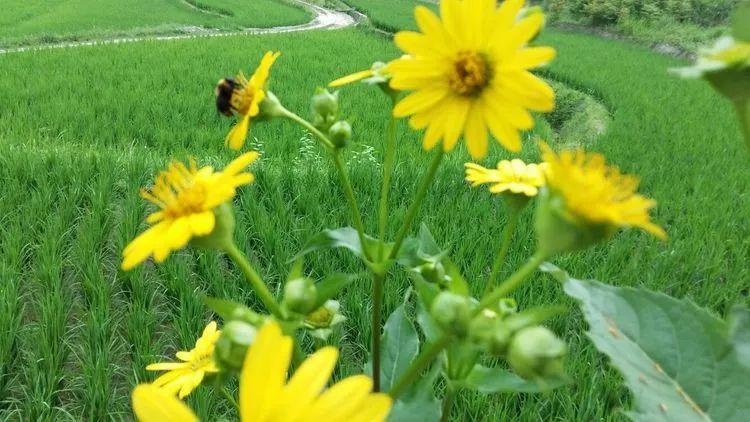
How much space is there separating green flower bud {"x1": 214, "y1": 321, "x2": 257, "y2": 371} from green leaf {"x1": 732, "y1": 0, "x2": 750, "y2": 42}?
333mm

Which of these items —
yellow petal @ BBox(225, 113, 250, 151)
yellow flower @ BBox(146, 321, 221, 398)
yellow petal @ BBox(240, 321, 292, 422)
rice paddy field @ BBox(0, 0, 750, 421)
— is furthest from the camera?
rice paddy field @ BBox(0, 0, 750, 421)

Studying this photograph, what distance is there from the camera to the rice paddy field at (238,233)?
140 cm

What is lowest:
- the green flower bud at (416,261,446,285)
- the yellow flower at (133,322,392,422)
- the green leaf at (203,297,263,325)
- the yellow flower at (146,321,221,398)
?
the yellow flower at (146,321,221,398)

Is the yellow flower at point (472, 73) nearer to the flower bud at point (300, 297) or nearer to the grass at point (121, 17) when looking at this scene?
the flower bud at point (300, 297)

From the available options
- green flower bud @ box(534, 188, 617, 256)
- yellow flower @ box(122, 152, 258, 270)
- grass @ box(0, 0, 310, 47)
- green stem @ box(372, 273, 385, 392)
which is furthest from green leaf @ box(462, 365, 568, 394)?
grass @ box(0, 0, 310, 47)

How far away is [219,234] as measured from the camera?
0.44 metres

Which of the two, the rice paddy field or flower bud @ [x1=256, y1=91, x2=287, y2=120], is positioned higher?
flower bud @ [x1=256, y1=91, x2=287, y2=120]

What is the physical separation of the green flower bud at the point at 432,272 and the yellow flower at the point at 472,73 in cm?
14

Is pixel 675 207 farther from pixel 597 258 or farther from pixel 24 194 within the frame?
pixel 24 194

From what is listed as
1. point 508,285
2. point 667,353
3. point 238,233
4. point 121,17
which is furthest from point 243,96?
point 121,17

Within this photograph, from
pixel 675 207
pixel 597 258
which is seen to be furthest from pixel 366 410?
pixel 675 207

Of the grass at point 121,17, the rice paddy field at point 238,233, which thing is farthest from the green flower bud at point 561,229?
the grass at point 121,17

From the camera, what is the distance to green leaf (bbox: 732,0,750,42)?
31 cm

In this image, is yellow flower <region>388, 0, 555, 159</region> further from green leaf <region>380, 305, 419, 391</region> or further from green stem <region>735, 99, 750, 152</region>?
green leaf <region>380, 305, 419, 391</region>
